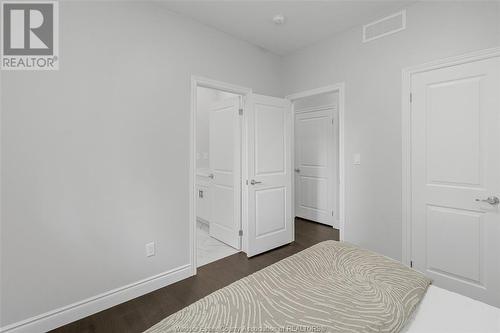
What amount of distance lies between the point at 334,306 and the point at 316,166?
365 centimetres

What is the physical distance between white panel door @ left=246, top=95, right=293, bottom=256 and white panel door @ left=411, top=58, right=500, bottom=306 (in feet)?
5.08

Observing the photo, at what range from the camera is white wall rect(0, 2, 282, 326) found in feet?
5.60

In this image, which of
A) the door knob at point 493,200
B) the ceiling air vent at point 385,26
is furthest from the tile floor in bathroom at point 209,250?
the ceiling air vent at point 385,26

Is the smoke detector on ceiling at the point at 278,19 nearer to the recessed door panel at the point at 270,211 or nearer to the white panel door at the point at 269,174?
the white panel door at the point at 269,174

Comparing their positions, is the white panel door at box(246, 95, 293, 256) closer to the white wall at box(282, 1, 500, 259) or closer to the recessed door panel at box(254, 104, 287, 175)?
the recessed door panel at box(254, 104, 287, 175)

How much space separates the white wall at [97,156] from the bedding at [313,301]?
4.64 feet

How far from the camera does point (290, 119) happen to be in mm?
3482

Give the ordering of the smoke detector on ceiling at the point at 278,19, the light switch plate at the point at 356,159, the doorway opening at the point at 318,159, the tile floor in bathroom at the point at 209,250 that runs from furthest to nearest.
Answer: the doorway opening at the point at 318,159 < the tile floor in bathroom at the point at 209,250 < the light switch plate at the point at 356,159 < the smoke detector on ceiling at the point at 278,19

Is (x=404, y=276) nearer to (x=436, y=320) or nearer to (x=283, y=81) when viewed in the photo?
(x=436, y=320)

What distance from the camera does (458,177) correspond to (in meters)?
2.10

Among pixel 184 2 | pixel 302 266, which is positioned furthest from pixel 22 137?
pixel 302 266

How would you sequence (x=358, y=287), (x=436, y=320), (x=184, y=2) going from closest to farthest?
(x=436, y=320)
(x=358, y=287)
(x=184, y=2)

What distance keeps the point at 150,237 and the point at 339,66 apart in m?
2.89

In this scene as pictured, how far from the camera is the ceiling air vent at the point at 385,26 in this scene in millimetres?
2398
